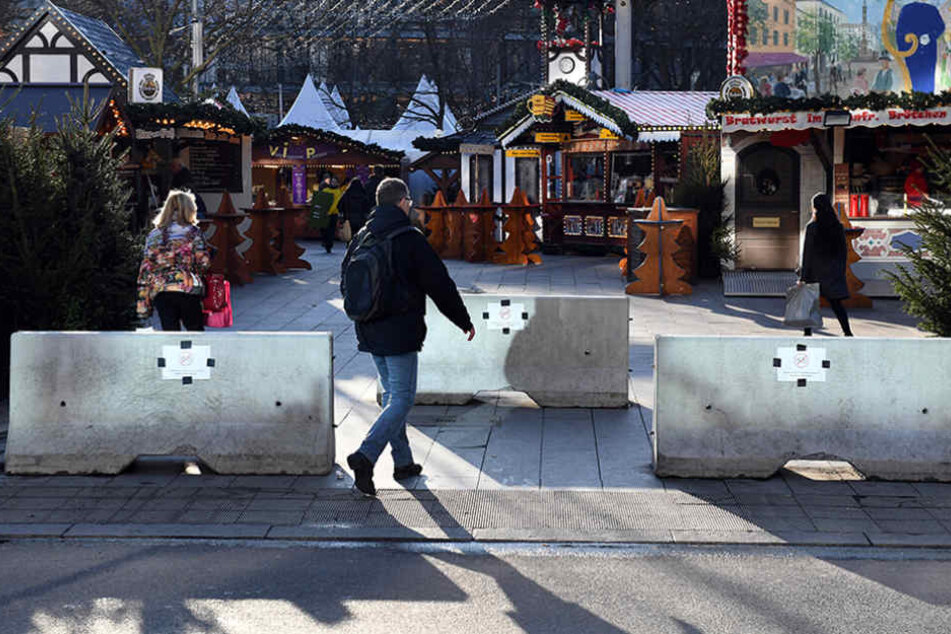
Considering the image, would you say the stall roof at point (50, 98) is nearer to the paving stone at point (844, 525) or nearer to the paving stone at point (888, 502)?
the paving stone at point (888, 502)

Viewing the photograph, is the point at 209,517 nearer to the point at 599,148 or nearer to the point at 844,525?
the point at 844,525

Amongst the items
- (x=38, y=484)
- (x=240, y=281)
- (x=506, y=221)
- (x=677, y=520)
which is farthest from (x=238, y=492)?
(x=506, y=221)

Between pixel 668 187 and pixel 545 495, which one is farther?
pixel 668 187

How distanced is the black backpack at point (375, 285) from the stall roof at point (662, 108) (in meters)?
16.8

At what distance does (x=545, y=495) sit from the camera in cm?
770

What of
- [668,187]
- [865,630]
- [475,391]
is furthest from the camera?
[668,187]

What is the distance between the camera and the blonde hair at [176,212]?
34.0ft

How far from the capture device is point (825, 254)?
1349 centimetres

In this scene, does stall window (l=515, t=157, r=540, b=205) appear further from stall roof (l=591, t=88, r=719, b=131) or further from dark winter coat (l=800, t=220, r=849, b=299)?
dark winter coat (l=800, t=220, r=849, b=299)

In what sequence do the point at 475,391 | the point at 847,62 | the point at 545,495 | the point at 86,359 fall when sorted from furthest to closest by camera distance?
the point at 847,62, the point at 475,391, the point at 86,359, the point at 545,495

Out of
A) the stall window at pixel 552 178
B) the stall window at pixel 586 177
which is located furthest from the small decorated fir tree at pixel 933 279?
the stall window at pixel 552 178

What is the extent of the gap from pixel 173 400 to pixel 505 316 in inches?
113

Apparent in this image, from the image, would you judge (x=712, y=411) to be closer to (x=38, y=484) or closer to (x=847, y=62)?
(x=38, y=484)

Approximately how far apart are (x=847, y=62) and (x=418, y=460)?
1260 centimetres
